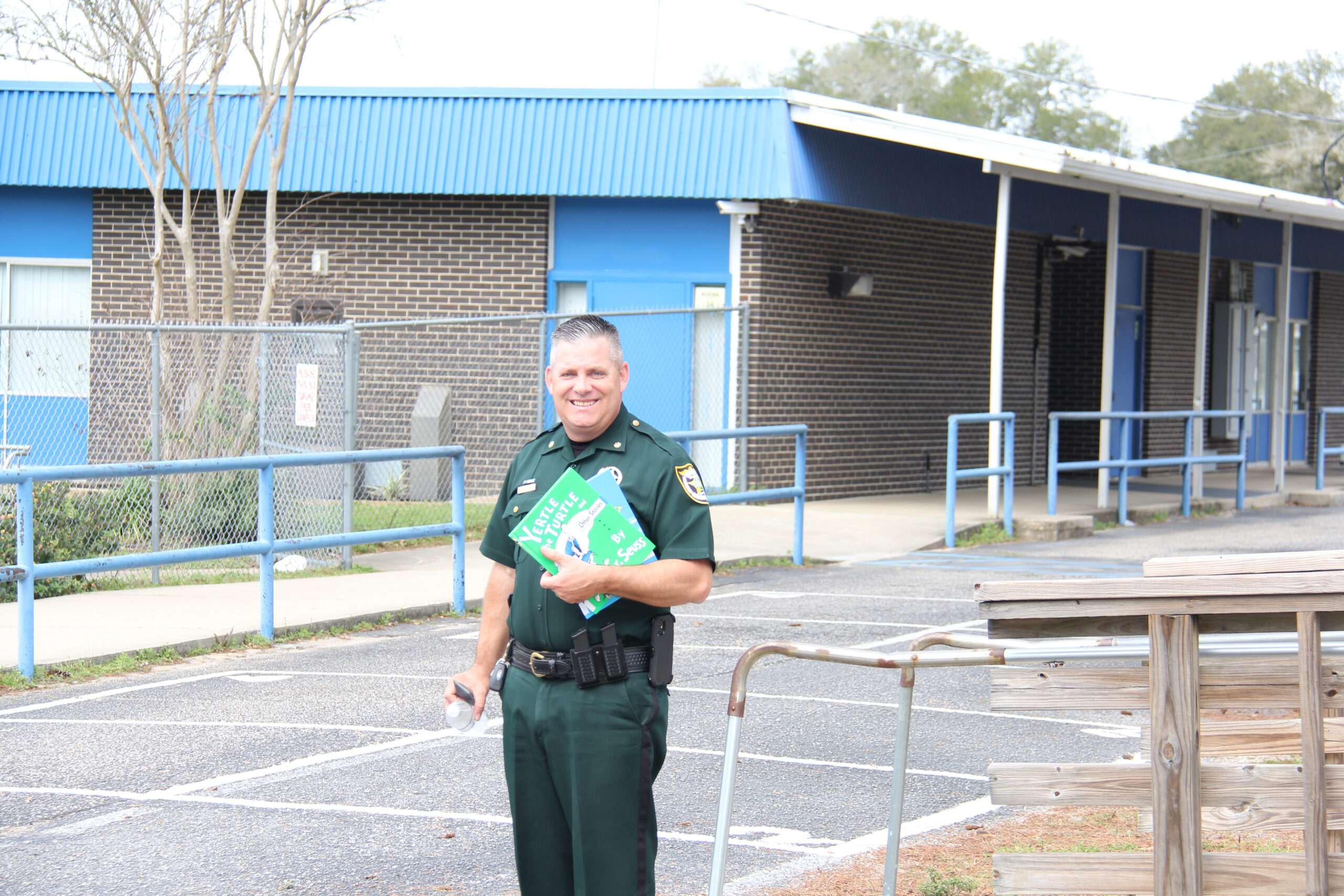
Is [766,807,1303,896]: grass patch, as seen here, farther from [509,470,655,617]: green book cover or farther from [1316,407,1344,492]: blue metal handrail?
[1316,407,1344,492]: blue metal handrail

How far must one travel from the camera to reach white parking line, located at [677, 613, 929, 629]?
407 inches

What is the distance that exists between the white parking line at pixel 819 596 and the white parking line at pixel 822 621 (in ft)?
2.42

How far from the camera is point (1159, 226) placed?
2292cm

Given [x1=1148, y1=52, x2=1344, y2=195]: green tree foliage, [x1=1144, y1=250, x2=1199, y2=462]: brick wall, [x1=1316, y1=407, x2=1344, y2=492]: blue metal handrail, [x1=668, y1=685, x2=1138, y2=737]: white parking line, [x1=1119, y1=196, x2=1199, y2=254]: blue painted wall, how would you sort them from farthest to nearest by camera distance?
[x1=1148, y1=52, x2=1344, y2=195]: green tree foliage < [x1=1144, y1=250, x2=1199, y2=462]: brick wall < [x1=1119, y1=196, x2=1199, y2=254]: blue painted wall < [x1=1316, y1=407, x2=1344, y2=492]: blue metal handrail < [x1=668, y1=685, x2=1138, y2=737]: white parking line

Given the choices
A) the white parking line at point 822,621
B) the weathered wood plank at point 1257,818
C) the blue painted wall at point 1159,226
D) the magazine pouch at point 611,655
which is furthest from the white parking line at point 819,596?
the blue painted wall at point 1159,226

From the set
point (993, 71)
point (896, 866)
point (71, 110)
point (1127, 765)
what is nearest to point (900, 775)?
point (896, 866)

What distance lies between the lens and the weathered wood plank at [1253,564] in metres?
3.77

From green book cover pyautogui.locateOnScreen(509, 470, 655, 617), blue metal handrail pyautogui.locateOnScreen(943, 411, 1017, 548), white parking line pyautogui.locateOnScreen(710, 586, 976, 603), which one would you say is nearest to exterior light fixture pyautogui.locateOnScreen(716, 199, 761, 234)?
blue metal handrail pyautogui.locateOnScreen(943, 411, 1017, 548)

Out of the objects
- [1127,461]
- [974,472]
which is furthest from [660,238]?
[1127,461]

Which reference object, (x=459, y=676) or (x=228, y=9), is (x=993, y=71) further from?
(x=459, y=676)

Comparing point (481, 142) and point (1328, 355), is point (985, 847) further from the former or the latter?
point (1328, 355)

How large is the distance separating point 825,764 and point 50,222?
1592 centimetres

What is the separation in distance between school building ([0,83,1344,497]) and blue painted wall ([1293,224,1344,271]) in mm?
5741

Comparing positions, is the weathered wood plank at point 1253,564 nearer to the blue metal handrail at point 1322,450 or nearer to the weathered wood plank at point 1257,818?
the weathered wood plank at point 1257,818
